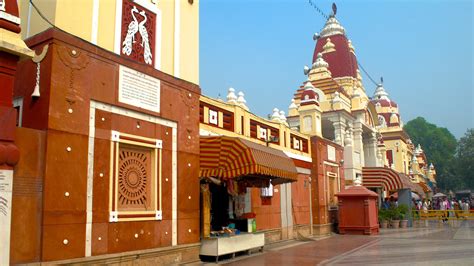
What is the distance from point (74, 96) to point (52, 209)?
1838 millimetres

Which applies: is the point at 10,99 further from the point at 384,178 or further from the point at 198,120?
the point at 384,178

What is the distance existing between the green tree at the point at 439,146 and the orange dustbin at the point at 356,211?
5505cm

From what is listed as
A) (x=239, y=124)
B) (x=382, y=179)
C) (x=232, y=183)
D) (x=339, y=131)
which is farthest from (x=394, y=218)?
(x=232, y=183)

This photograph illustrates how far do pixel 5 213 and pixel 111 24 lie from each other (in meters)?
3.97

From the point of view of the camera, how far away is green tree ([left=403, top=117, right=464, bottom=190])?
6981cm

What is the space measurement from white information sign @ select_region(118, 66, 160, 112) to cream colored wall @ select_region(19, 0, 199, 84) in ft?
1.79

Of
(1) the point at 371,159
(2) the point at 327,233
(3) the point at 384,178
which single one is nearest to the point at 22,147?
(2) the point at 327,233

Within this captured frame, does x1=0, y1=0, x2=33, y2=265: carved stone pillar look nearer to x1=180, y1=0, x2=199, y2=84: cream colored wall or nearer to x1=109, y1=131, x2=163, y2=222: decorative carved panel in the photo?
x1=109, y1=131, x2=163, y2=222: decorative carved panel

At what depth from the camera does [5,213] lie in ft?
18.8

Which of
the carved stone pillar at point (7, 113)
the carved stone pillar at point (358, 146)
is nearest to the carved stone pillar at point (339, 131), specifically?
the carved stone pillar at point (358, 146)

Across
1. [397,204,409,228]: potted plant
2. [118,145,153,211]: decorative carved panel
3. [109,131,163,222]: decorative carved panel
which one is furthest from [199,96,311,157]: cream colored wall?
[397,204,409,228]: potted plant

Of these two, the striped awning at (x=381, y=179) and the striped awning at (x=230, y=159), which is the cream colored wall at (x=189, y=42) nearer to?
the striped awning at (x=230, y=159)

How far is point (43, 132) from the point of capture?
6500mm

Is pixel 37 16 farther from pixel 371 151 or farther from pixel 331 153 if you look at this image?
pixel 371 151
